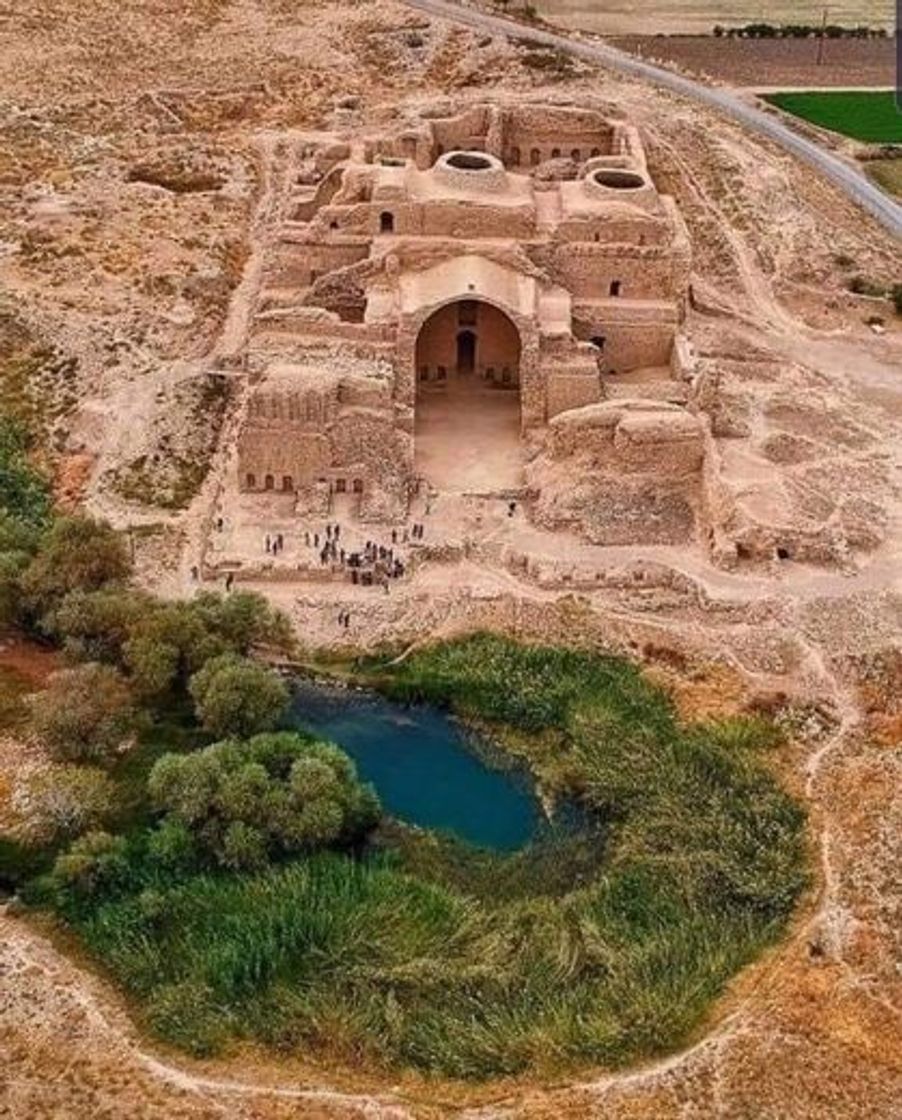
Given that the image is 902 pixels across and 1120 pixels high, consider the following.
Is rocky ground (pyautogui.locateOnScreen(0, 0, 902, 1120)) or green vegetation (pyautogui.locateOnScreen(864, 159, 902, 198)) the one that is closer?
rocky ground (pyautogui.locateOnScreen(0, 0, 902, 1120))

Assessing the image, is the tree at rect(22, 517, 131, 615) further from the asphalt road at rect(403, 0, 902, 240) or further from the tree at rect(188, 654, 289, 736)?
the asphalt road at rect(403, 0, 902, 240)

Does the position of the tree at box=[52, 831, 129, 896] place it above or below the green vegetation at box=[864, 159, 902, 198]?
below

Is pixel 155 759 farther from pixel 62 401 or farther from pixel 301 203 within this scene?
pixel 301 203

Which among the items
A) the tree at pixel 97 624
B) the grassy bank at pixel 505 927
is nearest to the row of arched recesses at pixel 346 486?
the tree at pixel 97 624

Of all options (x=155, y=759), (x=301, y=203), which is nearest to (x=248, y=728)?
(x=155, y=759)

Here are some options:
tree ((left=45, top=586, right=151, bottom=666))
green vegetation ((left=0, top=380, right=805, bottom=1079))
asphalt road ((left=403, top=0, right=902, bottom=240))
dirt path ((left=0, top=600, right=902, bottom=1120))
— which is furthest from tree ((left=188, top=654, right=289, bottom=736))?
asphalt road ((left=403, top=0, right=902, bottom=240))
